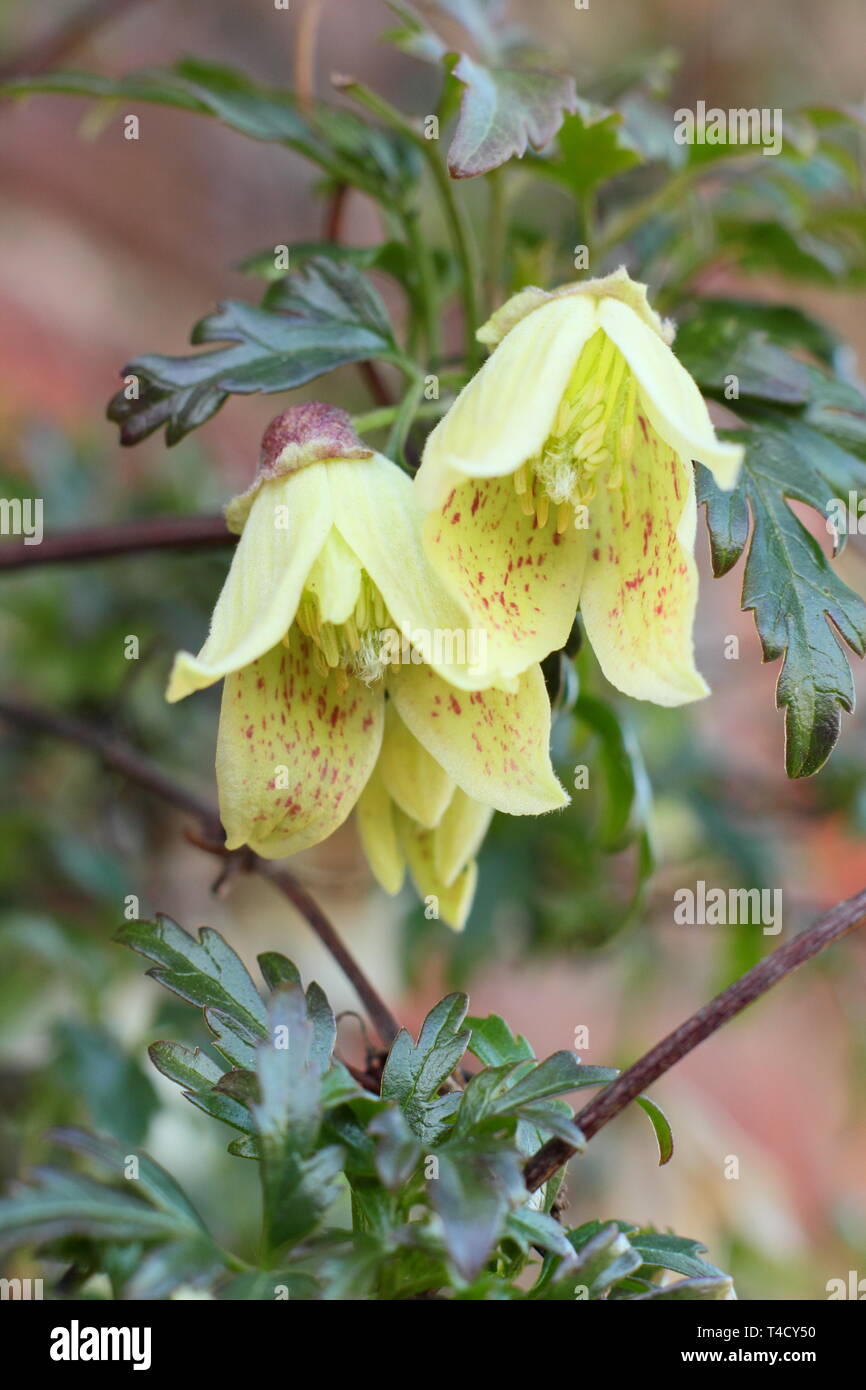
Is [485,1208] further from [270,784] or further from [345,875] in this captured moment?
[345,875]

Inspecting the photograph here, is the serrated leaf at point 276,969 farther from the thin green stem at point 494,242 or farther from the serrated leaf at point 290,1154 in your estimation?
the thin green stem at point 494,242

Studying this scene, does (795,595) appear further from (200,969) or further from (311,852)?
(311,852)

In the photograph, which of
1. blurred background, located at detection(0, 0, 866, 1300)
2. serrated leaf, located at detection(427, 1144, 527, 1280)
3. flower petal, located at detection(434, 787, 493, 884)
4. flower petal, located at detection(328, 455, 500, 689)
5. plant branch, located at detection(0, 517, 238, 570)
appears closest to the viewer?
serrated leaf, located at detection(427, 1144, 527, 1280)

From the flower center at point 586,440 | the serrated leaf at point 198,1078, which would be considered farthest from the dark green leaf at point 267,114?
the serrated leaf at point 198,1078

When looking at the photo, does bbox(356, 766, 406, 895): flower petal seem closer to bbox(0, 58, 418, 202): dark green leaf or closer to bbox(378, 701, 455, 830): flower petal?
bbox(378, 701, 455, 830): flower petal

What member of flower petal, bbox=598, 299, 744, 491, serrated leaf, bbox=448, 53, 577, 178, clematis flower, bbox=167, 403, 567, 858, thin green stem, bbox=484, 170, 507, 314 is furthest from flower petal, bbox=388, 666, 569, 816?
thin green stem, bbox=484, 170, 507, 314
